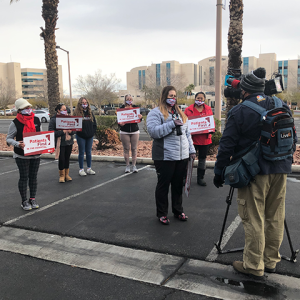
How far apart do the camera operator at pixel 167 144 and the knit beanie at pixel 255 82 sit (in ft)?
4.34

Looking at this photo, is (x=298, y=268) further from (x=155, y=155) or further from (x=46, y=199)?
(x=46, y=199)

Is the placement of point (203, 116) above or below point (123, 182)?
above

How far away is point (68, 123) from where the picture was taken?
7062mm

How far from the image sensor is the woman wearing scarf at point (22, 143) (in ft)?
16.9

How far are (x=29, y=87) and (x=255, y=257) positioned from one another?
144 m

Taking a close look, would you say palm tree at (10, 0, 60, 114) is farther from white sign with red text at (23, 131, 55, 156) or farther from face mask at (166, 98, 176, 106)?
face mask at (166, 98, 176, 106)

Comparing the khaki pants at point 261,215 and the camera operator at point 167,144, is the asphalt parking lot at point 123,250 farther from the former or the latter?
the camera operator at point 167,144

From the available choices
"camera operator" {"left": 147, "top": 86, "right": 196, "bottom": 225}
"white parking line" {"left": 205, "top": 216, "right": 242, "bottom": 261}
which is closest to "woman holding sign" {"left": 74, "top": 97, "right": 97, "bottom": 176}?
"camera operator" {"left": 147, "top": 86, "right": 196, "bottom": 225}

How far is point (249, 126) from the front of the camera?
9.60 feet

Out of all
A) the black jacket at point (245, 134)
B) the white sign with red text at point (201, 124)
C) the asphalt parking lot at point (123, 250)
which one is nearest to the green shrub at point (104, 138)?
the asphalt parking lot at point (123, 250)

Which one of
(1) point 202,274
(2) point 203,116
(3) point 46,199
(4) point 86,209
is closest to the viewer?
(1) point 202,274

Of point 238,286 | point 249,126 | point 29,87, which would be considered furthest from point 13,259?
point 29,87

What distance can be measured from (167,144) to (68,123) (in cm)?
348

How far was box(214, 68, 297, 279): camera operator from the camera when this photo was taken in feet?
9.64
